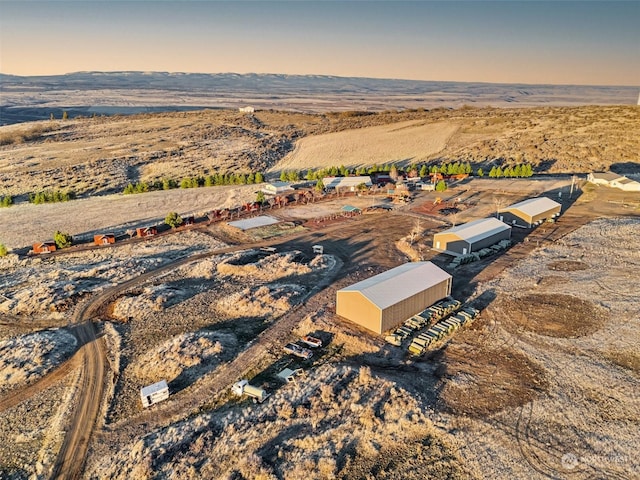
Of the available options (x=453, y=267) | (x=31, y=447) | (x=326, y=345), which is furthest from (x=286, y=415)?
(x=453, y=267)

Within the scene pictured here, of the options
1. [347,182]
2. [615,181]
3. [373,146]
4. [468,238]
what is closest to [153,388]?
[468,238]

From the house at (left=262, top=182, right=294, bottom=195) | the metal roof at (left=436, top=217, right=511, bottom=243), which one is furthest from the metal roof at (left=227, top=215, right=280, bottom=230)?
the metal roof at (left=436, top=217, right=511, bottom=243)

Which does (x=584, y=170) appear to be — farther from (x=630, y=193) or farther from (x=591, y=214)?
(x=591, y=214)

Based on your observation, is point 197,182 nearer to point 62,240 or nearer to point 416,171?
point 62,240

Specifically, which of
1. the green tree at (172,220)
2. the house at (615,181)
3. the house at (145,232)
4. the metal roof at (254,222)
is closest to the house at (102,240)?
the house at (145,232)

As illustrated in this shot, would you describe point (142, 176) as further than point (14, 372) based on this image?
Yes
